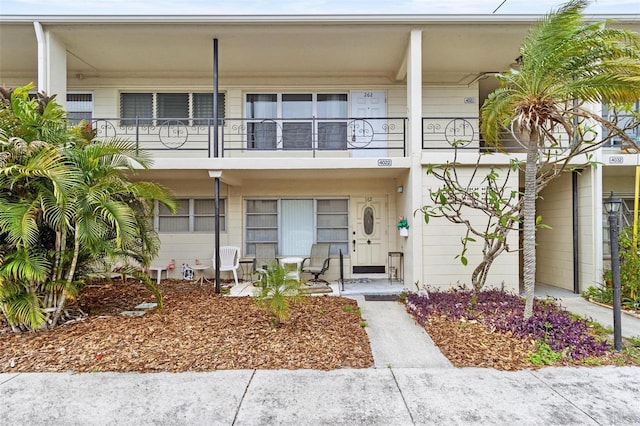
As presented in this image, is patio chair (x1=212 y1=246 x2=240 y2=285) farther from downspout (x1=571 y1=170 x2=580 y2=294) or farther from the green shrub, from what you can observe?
downspout (x1=571 y1=170 x2=580 y2=294)

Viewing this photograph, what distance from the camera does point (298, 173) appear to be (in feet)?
27.0

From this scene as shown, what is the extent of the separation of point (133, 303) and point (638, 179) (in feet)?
33.2

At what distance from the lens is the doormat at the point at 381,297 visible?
703 cm

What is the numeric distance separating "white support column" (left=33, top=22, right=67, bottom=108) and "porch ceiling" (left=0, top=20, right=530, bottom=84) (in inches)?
6.6

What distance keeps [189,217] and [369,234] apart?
4.77 metres

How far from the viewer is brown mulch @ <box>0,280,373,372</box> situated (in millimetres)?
4074

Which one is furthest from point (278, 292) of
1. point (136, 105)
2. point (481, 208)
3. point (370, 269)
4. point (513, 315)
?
point (136, 105)

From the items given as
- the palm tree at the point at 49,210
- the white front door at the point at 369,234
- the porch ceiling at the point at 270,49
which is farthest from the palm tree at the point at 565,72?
the palm tree at the point at 49,210

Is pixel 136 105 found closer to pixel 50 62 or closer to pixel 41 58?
pixel 50 62

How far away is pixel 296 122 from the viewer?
9.16 metres

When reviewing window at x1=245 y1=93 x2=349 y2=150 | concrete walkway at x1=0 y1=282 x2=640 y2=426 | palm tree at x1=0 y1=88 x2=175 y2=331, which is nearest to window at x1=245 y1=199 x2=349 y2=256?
window at x1=245 y1=93 x2=349 y2=150
